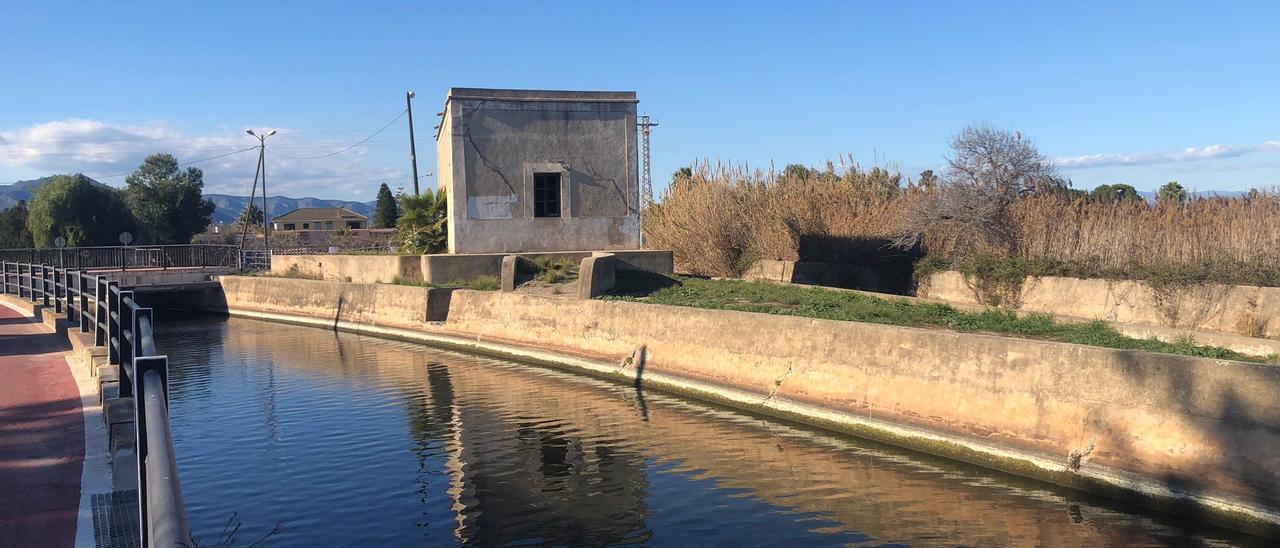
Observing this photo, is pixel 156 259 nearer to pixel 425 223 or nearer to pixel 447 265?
pixel 425 223

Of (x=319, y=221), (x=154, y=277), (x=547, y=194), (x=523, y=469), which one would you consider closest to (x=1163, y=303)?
(x=523, y=469)

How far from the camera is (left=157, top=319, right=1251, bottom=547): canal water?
28.3ft

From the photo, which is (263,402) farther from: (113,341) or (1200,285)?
(1200,285)


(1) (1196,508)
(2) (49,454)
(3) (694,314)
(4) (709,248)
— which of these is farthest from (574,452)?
(4) (709,248)

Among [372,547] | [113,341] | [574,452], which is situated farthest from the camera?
[574,452]

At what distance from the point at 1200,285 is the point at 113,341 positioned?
54.9 feet

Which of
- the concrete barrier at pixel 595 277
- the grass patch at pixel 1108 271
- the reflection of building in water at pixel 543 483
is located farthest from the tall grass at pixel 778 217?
the reflection of building in water at pixel 543 483

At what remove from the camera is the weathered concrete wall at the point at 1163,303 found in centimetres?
1493

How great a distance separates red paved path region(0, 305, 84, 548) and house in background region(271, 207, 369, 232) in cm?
9751

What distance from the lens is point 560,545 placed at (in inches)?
325

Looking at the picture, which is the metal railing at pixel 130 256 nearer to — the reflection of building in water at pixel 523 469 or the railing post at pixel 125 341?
the reflection of building in water at pixel 523 469

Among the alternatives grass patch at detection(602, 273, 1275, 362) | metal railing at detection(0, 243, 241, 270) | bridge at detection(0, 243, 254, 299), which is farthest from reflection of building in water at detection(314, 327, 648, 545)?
metal railing at detection(0, 243, 241, 270)

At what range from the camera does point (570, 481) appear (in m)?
10.4

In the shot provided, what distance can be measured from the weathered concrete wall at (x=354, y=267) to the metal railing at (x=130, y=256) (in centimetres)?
945
